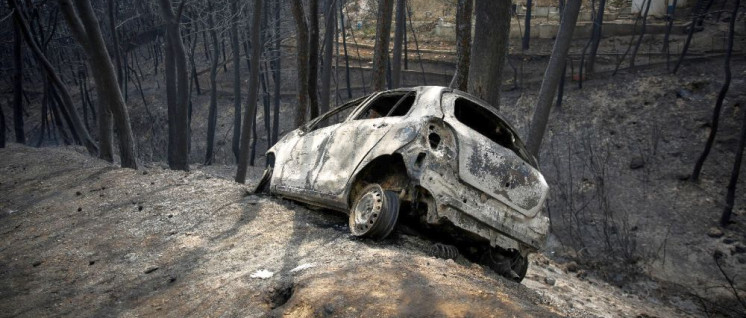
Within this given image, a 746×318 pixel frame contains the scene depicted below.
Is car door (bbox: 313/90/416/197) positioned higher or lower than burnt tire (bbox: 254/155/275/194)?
higher

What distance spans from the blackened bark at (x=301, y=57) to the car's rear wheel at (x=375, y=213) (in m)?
6.74

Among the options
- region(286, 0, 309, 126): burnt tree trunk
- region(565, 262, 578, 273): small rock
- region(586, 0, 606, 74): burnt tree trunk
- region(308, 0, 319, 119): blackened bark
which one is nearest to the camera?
region(565, 262, 578, 273): small rock

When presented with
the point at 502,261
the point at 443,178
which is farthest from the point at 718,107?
the point at 443,178

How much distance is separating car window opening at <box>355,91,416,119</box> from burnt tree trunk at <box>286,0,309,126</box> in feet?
16.9

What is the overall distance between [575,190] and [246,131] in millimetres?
12092

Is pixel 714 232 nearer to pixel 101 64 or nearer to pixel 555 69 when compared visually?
pixel 555 69

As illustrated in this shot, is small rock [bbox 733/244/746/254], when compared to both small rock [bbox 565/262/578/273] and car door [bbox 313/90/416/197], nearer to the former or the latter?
small rock [bbox 565/262/578/273]

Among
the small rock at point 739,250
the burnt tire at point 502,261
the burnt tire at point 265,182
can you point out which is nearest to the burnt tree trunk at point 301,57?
the burnt tire at point 265,182

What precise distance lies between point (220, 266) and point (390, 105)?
295cm

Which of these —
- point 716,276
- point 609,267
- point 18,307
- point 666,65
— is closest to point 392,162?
point 18,307

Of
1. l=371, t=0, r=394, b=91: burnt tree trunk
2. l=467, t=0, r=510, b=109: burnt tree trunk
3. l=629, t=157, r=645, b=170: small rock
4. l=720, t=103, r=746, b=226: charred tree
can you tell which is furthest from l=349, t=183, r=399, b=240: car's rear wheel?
l=629, t=157, r=645, b=170: small rock

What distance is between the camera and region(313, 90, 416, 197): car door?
5996 millimetres

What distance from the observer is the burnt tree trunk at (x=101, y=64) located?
13.1 m

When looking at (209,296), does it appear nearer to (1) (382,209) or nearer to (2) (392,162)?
(1) (382,209)
